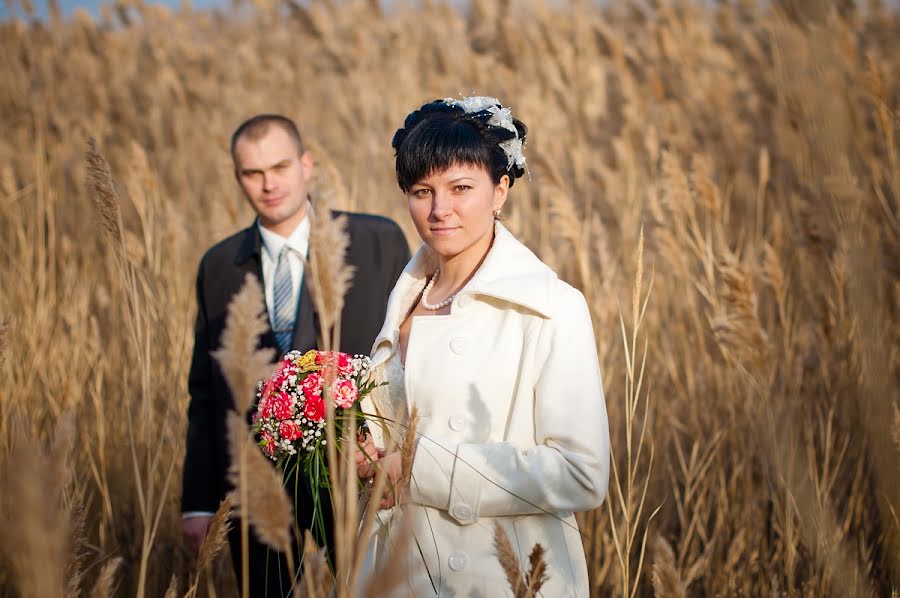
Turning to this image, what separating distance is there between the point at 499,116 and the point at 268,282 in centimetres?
174

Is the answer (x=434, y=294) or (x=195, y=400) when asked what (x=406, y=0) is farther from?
(x=434, y=294)

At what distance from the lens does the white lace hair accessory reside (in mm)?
2047

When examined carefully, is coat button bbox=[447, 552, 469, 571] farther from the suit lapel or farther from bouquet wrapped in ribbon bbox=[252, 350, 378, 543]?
the suit lapel

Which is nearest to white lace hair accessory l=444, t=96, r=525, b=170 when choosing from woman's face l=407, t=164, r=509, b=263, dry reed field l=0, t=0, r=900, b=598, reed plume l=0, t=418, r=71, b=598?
woman's face l=407, t=164, r=509, b=263

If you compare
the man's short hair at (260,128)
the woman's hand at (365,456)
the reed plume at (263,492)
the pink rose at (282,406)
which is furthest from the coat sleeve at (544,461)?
the man's short hair at (260,128)

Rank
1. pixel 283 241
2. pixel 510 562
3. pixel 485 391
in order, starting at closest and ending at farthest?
pixel 510 562 < pixel 485 391 < pixel 283 241

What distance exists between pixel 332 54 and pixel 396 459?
6.87 metres

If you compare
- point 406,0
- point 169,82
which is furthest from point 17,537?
point 406,0

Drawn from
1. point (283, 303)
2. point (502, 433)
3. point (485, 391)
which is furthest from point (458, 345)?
point (283, 303)

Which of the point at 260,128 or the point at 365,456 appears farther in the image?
the point at 260,128

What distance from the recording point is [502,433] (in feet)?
5.98

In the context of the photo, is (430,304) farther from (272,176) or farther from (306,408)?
(272,176)

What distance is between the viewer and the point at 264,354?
110cm

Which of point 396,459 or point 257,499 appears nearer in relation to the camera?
point 257,499
